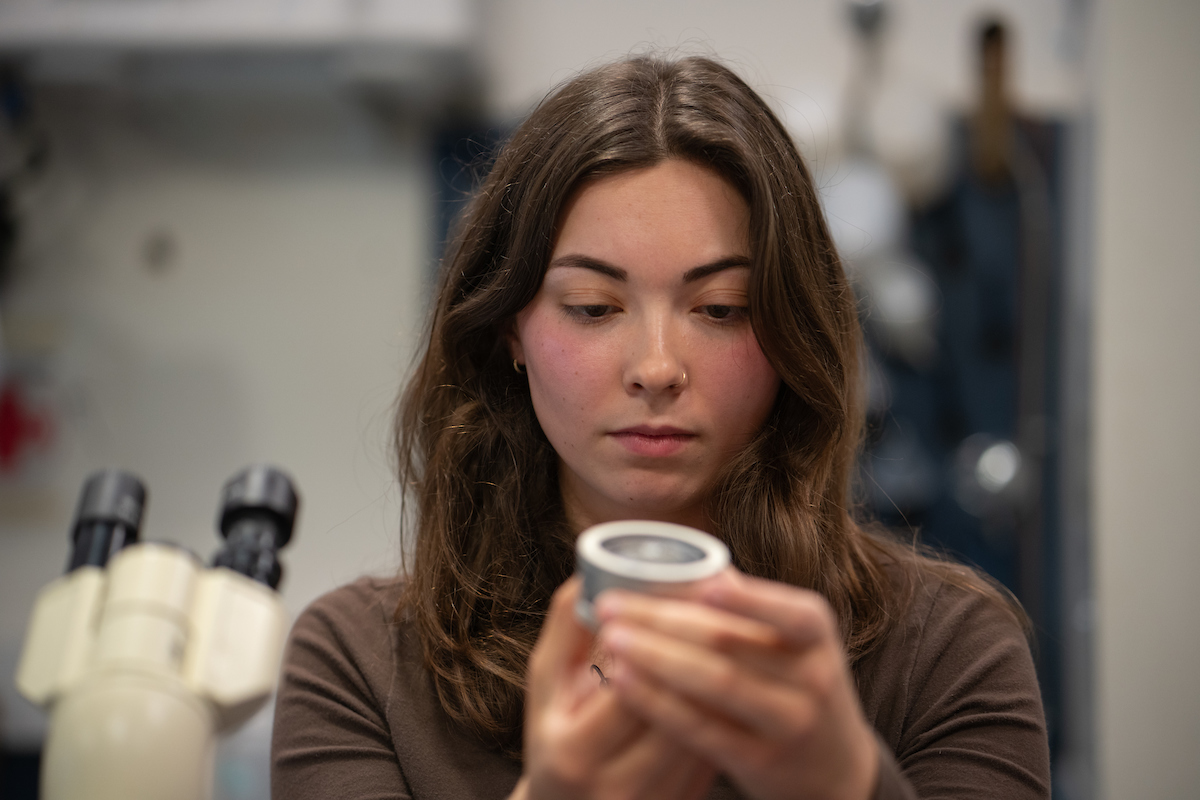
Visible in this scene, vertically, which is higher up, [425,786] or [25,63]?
[25,63]

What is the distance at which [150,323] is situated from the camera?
6.78ft

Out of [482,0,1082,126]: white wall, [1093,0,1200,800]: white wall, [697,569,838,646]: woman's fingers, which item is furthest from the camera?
[482,0,1082,126]: white wall

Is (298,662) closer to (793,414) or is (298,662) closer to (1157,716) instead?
(793,414)

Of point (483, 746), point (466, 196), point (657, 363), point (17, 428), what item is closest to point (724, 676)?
point (657, 363)

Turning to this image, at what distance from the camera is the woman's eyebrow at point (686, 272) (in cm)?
80

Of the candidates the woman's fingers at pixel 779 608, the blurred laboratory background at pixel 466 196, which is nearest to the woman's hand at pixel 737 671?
the woman's fingers at pixel 779 608

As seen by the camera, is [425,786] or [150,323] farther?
[150,323]

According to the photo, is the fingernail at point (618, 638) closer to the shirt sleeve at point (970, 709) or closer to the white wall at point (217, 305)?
the shirt sleeve at point (970, 709)

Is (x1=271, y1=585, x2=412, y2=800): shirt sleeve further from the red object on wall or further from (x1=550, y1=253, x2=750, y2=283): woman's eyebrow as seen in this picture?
the red object on wall

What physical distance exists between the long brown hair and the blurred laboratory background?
2.59 feet

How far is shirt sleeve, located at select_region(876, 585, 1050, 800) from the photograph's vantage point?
76 cm

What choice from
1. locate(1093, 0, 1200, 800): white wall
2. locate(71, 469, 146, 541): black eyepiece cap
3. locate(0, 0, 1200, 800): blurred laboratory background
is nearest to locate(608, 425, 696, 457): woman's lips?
locate(71, 469, 146, 541): black eyepiece cap

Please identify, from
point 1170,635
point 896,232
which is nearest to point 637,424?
point 896,232

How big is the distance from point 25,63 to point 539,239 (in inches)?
60.5
